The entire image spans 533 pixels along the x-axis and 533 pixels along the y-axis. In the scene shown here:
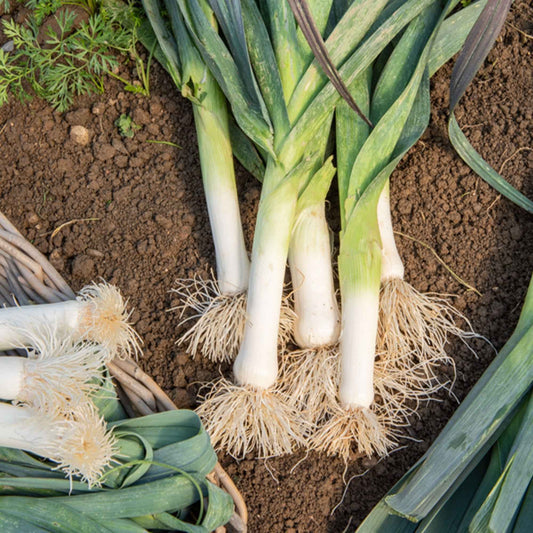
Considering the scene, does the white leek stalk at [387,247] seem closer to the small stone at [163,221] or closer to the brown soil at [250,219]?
the brown soil at [250,219]

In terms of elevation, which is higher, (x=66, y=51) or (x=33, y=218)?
(x=66, y=51)

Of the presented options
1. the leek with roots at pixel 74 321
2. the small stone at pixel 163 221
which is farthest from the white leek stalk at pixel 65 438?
the small stone at pixel 163 221

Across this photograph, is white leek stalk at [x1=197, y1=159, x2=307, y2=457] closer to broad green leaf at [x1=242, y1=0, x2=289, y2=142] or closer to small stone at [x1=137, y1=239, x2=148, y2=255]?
broad green leaf at [x1=242, y1=0, x2=289, y2=142]

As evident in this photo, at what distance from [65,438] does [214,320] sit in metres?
0.43

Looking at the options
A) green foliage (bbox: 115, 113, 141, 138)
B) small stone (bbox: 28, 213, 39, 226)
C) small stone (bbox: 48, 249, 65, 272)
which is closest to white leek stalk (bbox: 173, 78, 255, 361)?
green foliage (bbox: 115, 113, 141, 138)

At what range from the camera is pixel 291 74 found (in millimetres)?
1444

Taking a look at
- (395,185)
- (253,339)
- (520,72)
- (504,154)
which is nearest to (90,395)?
(253,339)

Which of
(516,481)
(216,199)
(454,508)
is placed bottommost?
(454,508)

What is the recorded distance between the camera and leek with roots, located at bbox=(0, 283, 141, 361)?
1.38 metres

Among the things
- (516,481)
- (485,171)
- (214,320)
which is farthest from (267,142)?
(516,481)

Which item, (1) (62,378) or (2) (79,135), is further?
(2) (79,135)

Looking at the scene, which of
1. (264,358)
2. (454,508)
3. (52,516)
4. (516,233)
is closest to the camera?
(52,516)

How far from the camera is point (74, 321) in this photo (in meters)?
1.41

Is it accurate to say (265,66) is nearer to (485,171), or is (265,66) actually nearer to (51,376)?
(485,171)
